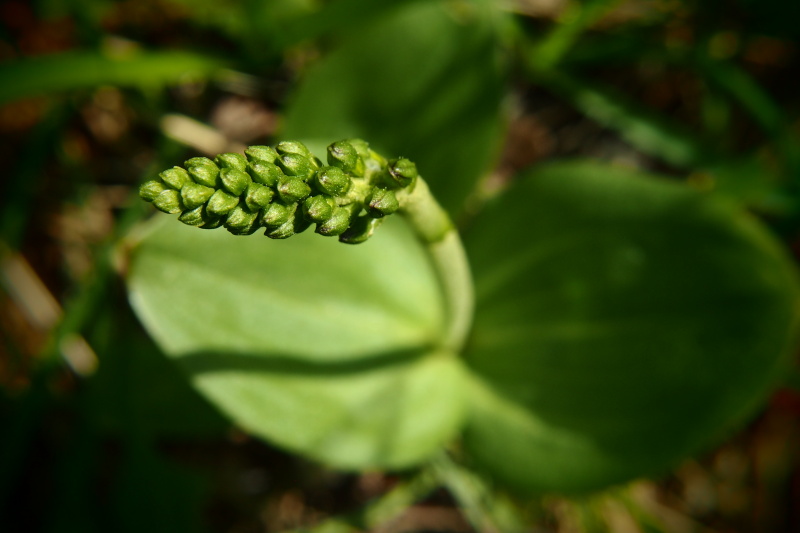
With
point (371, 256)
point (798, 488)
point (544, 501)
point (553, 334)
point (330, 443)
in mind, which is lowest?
point (798, 488)

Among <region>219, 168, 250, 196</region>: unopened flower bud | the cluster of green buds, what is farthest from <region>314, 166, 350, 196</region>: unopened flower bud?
<region>219, 168, 250, 196</region>: unopened flower bud

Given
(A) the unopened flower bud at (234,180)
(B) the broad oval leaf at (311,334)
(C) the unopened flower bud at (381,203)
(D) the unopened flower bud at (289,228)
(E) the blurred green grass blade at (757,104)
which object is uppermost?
(A) the unopened flower bud at (234,180)

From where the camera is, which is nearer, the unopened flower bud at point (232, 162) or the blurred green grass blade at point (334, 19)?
the unopened flower bud at point (232, 162)

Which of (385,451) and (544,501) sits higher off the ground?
(385,451)

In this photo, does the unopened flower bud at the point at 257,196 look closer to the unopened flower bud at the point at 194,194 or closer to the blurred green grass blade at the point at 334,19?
the unopened flower bud at the point at 194,194

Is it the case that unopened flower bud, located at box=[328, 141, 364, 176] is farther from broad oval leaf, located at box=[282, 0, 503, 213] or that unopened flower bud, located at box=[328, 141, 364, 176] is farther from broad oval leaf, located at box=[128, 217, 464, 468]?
broad oval leaf, located at box=[282, 0, 503, 213]

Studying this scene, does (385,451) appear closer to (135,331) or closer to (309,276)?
(309,276)

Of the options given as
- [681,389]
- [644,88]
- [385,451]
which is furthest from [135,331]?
[644,88]

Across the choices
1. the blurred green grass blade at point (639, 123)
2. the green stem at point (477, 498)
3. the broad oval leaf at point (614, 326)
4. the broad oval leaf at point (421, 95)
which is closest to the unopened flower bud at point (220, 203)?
the broad oval leaf at point (421, 95)
